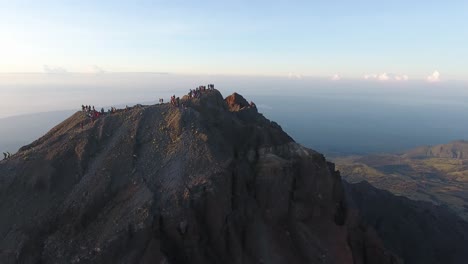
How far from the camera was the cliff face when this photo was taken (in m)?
36.8

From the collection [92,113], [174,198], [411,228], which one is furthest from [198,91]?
[411,228]

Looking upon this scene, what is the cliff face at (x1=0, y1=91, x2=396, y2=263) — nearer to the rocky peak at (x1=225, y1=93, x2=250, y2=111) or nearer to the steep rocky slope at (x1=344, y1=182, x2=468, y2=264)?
the rocky peak at (x1=225, y1=93, x2=250, y2=111)

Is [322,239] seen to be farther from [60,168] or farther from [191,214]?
[60,168]

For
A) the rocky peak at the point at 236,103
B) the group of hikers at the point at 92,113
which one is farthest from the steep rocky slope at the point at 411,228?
the group of hikers at the point at 92,113

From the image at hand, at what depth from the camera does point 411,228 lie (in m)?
91.1

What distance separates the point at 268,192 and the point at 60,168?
2331 centimetres

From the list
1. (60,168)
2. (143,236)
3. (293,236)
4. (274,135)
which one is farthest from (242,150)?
(60,168)

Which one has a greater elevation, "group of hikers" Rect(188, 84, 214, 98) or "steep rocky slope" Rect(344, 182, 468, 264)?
"group of hikers" Rect(188, 84, 214, 98)

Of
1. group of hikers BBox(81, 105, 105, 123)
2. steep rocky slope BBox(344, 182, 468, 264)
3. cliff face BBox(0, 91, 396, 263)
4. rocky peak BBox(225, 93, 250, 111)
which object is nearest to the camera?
cliff face BBox(0, 91, 396, 263)

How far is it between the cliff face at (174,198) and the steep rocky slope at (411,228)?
36257 millimetres

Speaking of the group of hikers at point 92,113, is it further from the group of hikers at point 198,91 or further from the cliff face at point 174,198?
the group of hikers at point 198,91

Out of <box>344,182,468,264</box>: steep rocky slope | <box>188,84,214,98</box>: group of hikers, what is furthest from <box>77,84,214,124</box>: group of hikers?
<box>344,182,468,264</box>: steep rocky slope

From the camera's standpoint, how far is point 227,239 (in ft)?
128

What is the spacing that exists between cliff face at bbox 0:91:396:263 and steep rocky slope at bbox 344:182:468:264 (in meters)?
36.3
